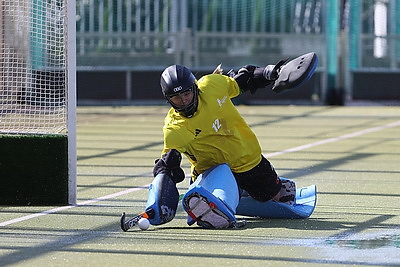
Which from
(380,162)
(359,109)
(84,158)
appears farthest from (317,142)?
(359,109)

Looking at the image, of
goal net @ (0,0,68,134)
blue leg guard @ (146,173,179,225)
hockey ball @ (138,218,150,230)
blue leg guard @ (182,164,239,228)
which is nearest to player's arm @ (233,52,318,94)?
blue leg guard @ (182,164,239,228)

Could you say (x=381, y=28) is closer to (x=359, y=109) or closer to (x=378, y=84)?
(x=378, y=84)

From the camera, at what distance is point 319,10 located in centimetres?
1934

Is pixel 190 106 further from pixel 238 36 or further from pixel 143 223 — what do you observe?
pixel 238 36

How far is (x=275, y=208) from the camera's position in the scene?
6797 millimetres

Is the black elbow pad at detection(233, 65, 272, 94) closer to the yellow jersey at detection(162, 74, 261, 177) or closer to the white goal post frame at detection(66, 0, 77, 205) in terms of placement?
the yellow jersey at detection(162, 74, 261, 177)

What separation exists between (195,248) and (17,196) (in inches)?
96.3

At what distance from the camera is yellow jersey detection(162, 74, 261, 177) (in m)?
6.43

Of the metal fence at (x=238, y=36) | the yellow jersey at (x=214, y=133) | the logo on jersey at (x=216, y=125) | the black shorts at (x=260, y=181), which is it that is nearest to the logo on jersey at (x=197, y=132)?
the yellow jersey at (x=214, y=133)

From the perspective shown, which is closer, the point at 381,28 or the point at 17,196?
the point at 17,196

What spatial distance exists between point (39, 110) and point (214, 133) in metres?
2.18

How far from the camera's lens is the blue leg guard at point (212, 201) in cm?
614

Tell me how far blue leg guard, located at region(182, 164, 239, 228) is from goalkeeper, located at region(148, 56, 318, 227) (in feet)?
0.22

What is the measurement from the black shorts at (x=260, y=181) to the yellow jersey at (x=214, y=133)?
48 mm
